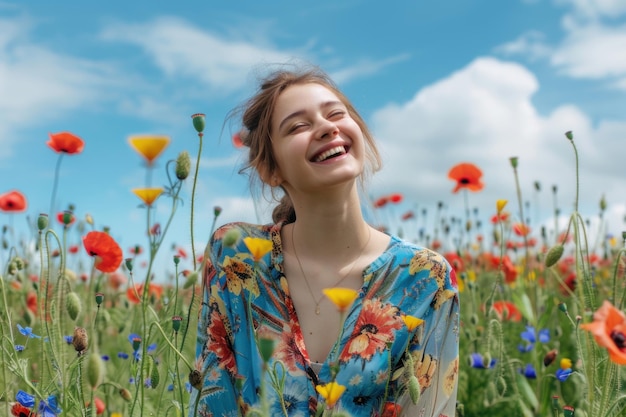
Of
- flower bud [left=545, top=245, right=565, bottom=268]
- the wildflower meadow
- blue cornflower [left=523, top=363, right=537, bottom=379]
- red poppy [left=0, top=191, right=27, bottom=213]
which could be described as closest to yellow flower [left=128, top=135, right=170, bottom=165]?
the wildflower meadow

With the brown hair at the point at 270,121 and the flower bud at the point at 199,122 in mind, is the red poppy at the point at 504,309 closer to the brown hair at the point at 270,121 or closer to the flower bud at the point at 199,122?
the brown hair at the point at 270,121

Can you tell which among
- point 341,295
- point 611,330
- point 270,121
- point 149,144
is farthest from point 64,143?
point 611,330

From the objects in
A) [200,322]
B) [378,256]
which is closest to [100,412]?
[200,322]

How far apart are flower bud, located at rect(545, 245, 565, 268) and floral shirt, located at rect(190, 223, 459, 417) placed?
283mm

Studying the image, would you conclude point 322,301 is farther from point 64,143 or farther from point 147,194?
point 64,143

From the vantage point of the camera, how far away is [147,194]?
1525 mm

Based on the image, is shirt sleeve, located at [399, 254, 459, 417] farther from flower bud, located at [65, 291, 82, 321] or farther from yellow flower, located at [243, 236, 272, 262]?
flower bud, located at [65, 291, 82, 321]

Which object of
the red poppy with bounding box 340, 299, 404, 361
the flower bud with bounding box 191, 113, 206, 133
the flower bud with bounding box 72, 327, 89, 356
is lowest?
the red poppy with bounding box 340, 299, 404, 361

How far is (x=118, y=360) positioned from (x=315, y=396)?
58.1 inches

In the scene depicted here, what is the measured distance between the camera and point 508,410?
2574 millimetres

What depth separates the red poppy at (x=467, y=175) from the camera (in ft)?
11.2

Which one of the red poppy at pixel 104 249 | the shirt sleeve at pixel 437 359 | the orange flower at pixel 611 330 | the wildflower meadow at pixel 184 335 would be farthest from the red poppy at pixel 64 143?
the orange flower at pixel 611 330

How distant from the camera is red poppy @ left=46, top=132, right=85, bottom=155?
272cm

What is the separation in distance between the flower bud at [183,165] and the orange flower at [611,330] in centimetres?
91
